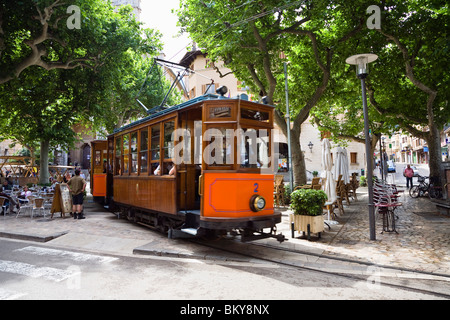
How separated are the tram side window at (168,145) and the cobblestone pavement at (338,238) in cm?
177

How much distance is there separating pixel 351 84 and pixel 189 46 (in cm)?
896

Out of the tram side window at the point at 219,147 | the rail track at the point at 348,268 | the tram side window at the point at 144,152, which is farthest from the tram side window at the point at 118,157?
the tram side window at the point at 219,147

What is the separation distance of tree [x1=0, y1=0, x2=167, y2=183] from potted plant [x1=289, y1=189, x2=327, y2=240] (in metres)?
10.1

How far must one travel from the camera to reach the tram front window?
6.45m

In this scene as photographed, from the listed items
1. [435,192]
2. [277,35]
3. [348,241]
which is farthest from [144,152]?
[435,192]

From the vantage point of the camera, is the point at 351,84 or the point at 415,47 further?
the point at 351,84

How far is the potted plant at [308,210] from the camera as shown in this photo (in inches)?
301

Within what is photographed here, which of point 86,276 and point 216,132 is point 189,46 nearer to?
point 216,132

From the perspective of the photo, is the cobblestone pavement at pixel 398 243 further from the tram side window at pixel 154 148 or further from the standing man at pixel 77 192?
the standing man at pixel 77 192

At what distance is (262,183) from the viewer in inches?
256

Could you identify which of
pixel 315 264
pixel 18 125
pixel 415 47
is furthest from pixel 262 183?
pixel 18 125

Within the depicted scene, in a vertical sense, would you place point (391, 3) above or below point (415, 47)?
above

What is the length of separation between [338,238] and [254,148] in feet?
11.0

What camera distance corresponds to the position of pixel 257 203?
620 centimetres
